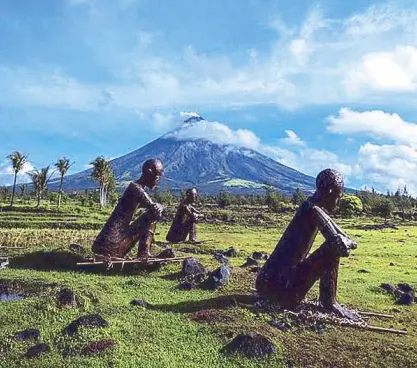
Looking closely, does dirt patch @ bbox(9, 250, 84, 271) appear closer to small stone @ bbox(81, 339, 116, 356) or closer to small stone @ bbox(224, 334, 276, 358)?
small stone @ bbox(81, 339, 116, 356)

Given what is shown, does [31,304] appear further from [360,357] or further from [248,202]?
[248,202]

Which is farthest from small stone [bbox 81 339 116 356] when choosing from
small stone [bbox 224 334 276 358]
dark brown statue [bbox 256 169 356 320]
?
dark brown statue [bbox 256 169 356 320]

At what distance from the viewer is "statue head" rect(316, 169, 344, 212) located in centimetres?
1298

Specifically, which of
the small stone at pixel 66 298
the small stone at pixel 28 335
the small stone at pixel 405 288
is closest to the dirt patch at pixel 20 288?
the small stone at pixel 66 298

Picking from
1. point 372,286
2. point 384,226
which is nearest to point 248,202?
point 384,226

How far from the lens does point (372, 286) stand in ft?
59.4

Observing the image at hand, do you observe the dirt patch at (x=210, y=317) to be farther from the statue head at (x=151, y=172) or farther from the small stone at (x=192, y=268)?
the statue head at (x=151, y=172)

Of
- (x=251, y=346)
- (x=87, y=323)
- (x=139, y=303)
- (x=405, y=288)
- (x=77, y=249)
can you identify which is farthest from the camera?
(x=77, y=249)

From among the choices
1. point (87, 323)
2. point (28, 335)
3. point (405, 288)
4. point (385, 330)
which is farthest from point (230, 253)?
point (28, 335)

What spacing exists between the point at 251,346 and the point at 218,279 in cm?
607

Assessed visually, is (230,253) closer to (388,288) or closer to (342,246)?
(388,288)

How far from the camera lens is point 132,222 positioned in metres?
19.1

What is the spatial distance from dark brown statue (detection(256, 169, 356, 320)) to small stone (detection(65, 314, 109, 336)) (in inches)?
164

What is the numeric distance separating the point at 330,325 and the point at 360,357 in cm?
181
